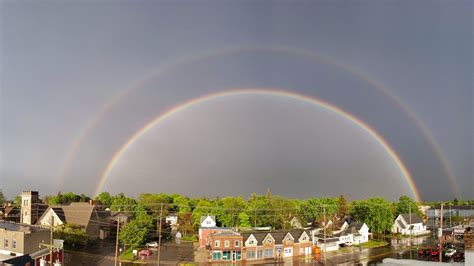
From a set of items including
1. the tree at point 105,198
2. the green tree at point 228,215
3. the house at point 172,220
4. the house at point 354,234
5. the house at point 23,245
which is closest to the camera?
the house at point 23,245

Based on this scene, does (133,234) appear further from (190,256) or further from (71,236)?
(71,236)

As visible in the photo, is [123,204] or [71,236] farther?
[123,204]

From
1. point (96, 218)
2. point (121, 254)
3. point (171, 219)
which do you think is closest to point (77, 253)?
point (121, 254)

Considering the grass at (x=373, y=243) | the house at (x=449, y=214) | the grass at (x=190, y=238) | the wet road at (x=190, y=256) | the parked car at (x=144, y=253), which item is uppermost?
the parked car at (x=144, y=253)

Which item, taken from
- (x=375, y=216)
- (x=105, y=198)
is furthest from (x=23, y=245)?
(x=105, y=198)

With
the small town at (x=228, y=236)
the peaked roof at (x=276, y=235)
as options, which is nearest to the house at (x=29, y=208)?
the small town at (x=228, y=236)

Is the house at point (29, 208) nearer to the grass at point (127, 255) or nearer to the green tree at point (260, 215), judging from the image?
the grass at point (127, 255)

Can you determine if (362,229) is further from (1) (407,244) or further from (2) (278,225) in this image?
(2) (278,225)

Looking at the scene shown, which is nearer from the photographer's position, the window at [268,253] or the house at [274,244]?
the house at [274,244]
